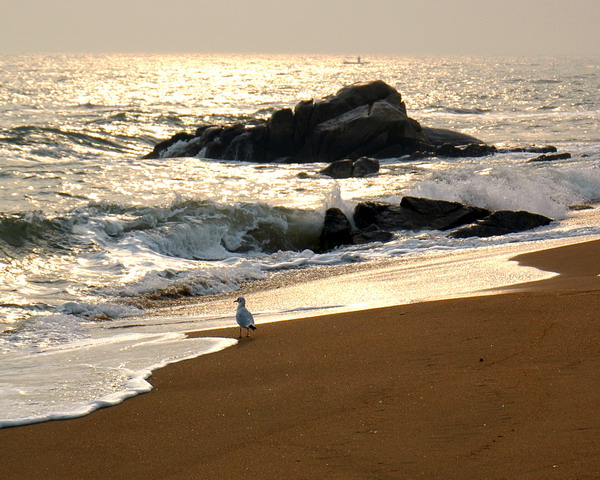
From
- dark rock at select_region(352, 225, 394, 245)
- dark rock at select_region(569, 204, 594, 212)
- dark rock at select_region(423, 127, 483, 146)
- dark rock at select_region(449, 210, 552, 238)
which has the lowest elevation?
dark rock at select_region(352, 225, 394, 245)

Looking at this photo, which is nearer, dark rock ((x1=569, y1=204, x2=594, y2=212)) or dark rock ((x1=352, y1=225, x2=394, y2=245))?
dark rock ((x1=352, y1=225, x2=394, y2=245))

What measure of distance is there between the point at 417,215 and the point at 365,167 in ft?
28.3

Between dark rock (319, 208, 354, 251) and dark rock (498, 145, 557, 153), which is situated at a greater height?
dark rock (498, 145, 557, 153)

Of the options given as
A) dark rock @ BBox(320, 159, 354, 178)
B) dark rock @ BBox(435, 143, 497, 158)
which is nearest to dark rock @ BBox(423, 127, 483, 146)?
dark rock @ BBox(435, 143, 497, 158)

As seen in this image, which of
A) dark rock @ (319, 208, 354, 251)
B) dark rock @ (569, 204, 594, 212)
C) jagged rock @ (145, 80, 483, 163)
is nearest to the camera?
dark rock @ (319, 208, 354, 251)

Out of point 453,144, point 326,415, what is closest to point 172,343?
point 326,415

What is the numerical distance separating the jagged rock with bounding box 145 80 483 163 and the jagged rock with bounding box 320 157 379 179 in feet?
10.2

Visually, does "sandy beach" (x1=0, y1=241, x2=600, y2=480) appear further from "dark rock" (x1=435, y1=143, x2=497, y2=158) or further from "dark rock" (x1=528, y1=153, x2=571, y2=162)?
"dark rock" (x1=435, y1=143, x2=497, y2=158)

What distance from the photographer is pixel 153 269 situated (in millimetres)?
13164

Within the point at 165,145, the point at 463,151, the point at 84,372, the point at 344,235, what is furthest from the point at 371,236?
the point at 165,145

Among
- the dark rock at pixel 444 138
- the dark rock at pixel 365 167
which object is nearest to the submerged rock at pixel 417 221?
the dark rock at pixel 365 167

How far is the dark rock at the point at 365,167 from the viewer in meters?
24.2

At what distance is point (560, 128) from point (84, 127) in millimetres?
21457

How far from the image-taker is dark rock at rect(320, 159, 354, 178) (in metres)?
24.0
